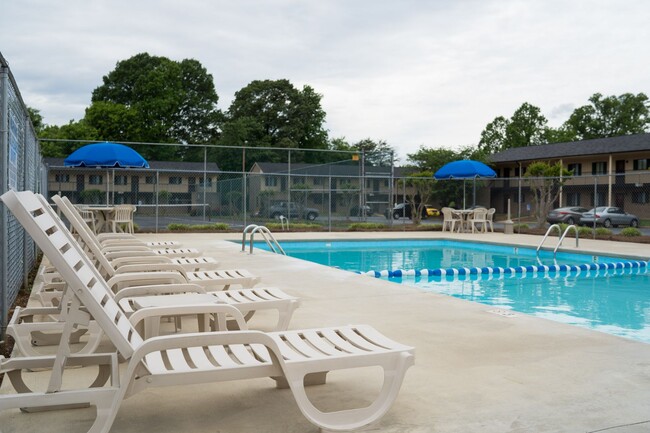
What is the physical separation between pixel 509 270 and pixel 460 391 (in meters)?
7.45

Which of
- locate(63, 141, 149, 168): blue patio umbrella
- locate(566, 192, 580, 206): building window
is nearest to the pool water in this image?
locate(63, 141, 149, 168): blue patio umbrella

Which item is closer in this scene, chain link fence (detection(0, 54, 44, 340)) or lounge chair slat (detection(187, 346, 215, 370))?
lounge chair slat (detection(187, 346, 215, 370))

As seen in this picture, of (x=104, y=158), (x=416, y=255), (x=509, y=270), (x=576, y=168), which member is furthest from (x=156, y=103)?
(x=509, y=270)

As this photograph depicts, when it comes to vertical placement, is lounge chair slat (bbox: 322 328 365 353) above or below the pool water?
above

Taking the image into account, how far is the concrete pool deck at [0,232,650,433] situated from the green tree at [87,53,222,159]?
4088cm

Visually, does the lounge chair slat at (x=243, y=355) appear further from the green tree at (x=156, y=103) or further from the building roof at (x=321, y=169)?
the green tree at (x=156, y=103)

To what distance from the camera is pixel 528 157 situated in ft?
129

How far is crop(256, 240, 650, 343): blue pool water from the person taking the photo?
23.2 ft

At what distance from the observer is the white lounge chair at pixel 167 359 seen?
2307 mm

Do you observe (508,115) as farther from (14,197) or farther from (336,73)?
(14,197)

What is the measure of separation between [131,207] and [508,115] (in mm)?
53577

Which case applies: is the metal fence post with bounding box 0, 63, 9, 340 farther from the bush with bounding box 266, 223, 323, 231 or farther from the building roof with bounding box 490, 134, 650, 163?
the building roof with bounding box 490, 134, 650, 163

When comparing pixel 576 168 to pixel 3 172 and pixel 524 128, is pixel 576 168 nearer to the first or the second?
pixel 524 128

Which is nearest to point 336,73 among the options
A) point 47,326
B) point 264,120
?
point 264,120
